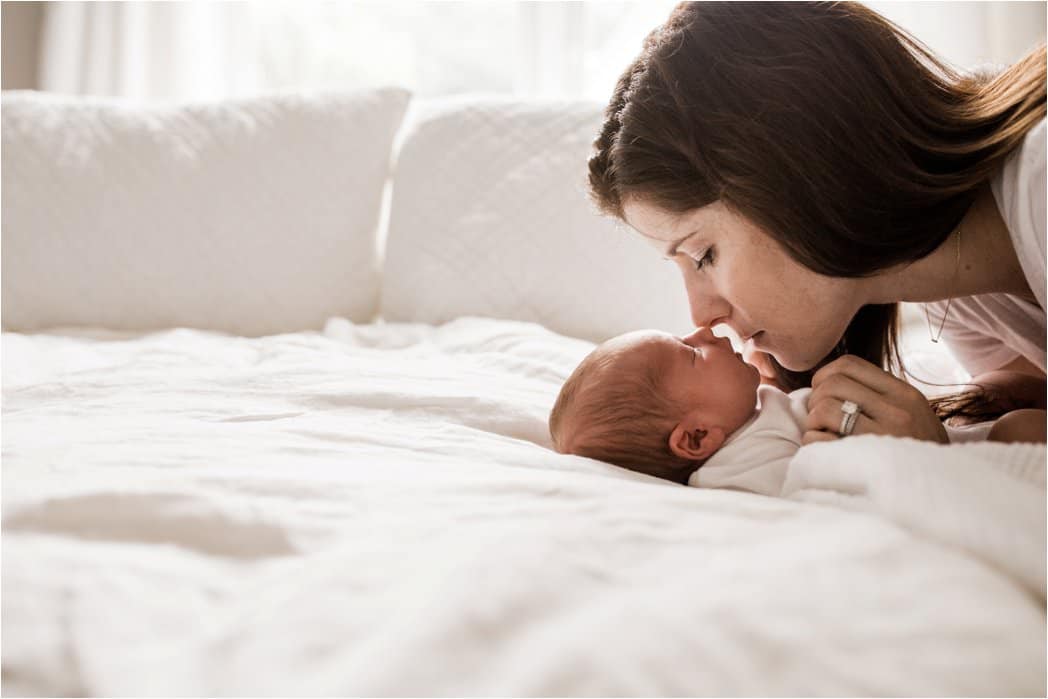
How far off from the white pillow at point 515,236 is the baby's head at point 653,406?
0.66 meters

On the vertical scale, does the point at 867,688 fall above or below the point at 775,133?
below

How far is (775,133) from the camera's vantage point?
3.30ft

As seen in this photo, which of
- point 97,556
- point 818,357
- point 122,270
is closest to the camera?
point 97,556

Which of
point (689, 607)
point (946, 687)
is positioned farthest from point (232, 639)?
point (946, 687)

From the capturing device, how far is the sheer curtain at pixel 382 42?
2.42m

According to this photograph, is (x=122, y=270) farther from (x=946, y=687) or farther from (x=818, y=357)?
(x=946, y=687)

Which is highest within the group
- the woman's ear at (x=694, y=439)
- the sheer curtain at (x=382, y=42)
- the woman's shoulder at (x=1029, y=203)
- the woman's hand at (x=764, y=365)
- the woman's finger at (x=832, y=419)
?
the sheer curtain at (x=382, y=42)

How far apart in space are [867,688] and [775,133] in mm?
678

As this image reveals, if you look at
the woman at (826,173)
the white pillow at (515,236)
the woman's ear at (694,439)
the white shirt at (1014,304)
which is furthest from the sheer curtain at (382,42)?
the woman's ear at (694,439)

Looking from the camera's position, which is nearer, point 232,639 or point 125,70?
point 232,639

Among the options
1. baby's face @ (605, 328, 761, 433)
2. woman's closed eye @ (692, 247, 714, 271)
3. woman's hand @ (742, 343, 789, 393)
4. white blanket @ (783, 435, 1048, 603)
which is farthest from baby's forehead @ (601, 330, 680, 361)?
white blanket @ (783, 435, 1048, 603)

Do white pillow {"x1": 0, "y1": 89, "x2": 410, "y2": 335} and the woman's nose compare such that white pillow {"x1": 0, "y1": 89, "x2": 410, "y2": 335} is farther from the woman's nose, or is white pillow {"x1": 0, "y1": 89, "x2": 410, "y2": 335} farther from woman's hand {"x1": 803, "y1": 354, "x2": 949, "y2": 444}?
woman's hand {"x1": 803, "y1": 354, "x2": 949, "y2": 444}

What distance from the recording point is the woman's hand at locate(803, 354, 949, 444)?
0.90 m

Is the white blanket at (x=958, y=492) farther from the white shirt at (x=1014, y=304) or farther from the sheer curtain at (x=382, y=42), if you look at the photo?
the sheer curtain at (x=382, y=42)
